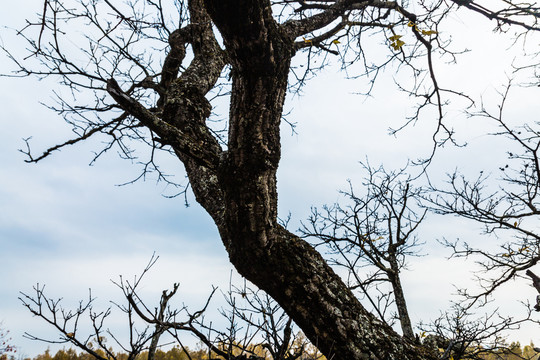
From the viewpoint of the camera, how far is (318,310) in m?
2.00

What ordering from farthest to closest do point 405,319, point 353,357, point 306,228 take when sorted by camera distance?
1. point 306,228
2. point 405,319
3. point 353,357

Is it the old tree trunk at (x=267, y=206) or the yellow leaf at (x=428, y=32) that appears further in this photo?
the yellow leaf at (x=428, y=32)

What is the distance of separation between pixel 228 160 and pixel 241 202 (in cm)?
28

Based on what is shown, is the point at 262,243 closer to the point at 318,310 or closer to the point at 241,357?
the point at 318,310

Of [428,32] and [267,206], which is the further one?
[428,32]

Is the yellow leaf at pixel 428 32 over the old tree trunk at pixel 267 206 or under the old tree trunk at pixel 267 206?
over

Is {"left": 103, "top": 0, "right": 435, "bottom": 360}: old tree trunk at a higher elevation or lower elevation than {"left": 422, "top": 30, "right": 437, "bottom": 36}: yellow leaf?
lower

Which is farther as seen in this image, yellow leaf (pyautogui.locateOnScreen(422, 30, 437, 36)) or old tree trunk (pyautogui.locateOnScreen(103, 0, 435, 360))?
yellow leaf (pyautogui.locateOnScreen(422, 30, 437, 36))

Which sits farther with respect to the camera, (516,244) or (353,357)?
(516,244)

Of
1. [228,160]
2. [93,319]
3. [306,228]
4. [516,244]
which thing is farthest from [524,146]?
[93,319]

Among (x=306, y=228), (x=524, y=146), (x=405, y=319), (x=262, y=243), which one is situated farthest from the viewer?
(x=306, y=228)

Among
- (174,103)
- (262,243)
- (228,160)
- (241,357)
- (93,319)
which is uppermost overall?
(174,103)

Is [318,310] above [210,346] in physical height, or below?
above

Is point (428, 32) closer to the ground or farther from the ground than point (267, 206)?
farther from the ground
